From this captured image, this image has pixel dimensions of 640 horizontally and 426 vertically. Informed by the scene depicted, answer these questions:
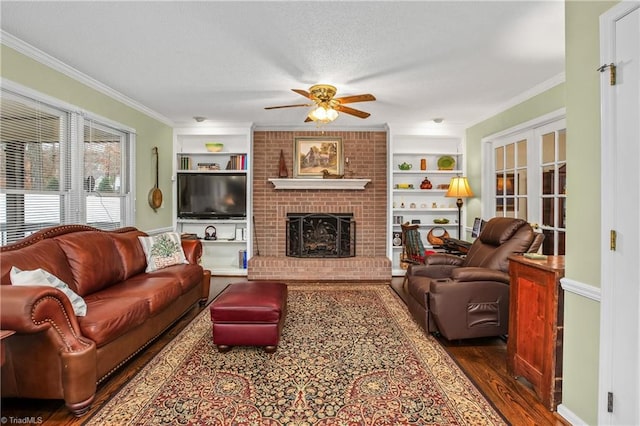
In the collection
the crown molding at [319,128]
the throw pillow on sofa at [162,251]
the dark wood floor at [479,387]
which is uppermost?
the crown molding at [319,128]

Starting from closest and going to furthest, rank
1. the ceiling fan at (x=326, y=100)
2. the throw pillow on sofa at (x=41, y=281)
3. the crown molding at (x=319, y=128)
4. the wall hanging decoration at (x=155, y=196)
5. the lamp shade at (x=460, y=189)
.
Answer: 1. the throw pillow on sofa at (x=41, y=281)
2. the ceiling fan at (x=326, y=100)
3. the wall hanging decoration at (x=155, y=196)
4. the lamp shade at (x=460, y=189)
5. the crown molding at (x=319, y=128)

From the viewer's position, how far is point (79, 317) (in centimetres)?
205

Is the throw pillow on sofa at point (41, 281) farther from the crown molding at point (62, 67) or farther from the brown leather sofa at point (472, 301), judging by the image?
the brown leather sofa at point (472, 301)

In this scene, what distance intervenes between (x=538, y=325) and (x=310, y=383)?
4.91 ft

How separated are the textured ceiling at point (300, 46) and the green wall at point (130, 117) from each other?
A: 182 millimetres

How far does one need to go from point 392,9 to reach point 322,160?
11.5ft

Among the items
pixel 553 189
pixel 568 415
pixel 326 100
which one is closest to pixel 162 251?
pixel 326 100

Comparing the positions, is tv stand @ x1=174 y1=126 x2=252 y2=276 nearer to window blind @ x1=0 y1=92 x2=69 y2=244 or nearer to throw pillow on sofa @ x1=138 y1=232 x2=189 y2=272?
throw pillow on sofa @ x1=138 y1=232 x2=189 y2=272

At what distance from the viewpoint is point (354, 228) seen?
5633 millimetres

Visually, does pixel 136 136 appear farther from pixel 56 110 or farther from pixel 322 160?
pixel 322 160

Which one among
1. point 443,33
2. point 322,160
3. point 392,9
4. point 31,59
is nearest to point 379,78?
point 443,33

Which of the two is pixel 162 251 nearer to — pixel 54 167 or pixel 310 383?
pixel 54 167

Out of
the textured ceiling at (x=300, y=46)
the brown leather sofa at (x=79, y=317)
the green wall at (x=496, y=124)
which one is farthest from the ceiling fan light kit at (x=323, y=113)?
the green wall at (x=496, y=124)

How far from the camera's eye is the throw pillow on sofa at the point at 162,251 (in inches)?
139
